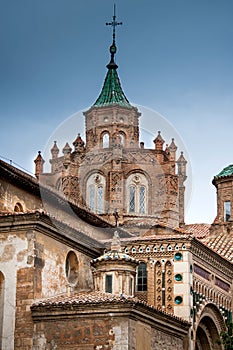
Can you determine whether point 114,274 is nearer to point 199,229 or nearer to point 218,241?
point 218,241

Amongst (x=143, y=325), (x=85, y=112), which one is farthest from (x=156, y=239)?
(x=85, y=112)

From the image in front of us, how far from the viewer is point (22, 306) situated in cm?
2980

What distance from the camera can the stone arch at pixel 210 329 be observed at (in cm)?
3744

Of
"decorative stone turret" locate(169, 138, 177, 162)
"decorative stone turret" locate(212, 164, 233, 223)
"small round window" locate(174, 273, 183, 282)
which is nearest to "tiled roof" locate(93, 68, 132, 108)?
"decorative stone turret" locate(169, 138, 177, 162)

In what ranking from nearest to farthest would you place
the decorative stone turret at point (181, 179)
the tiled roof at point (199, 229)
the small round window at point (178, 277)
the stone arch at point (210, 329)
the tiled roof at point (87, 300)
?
1. the tiled roof at point (87, 300)
2. the small round window at point (178, 277)
3. the stone arch at point (210, 329)
4. the tiled roof at point (199, 229)
5. the decorative stone turret at point (181, 179)

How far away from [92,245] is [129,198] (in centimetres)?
1928

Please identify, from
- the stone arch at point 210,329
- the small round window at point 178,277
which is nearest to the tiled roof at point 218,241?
the stone arch at point 210,329

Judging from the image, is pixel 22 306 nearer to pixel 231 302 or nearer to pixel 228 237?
pixel 231 302

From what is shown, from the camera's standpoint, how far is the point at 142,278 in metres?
35.5

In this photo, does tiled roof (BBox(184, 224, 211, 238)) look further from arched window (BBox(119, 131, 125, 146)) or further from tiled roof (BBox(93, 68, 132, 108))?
tiled roof (BBox(93, 68, 132, 108))

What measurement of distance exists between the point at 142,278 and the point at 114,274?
392 cm

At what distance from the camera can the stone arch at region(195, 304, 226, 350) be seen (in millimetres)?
37438

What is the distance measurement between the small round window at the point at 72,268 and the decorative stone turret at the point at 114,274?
1.31m

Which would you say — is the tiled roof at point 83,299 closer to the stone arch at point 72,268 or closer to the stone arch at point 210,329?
the stone arch at point 72,268
